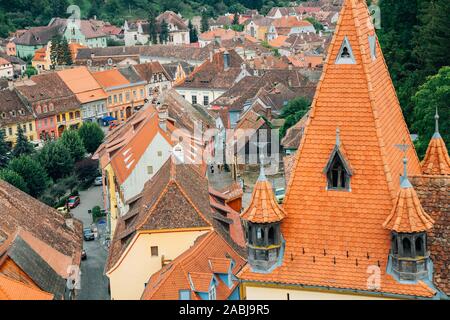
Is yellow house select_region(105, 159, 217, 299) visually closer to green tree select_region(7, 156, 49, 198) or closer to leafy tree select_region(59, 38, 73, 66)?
green tree select_region(7, 156, 49, 198)

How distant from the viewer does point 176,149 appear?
167 ft

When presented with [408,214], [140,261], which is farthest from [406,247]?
[140,261]

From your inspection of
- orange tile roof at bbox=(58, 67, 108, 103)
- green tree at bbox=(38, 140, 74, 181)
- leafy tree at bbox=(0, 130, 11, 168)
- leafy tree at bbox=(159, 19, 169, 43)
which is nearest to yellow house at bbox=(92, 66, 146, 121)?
orange tile roof at bbox=(58, 67, 108, 103)

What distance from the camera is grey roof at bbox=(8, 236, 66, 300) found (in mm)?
37500

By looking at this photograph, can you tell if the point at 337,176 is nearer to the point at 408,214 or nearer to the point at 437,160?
the point at 408,214

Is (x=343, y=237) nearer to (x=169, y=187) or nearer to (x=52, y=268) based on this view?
(x=169, y=187)

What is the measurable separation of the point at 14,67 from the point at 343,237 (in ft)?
483

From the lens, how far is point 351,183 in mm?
24547

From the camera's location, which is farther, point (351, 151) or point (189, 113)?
point (189, 113)

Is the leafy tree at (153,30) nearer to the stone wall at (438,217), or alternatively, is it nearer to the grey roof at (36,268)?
the grey roof at (36,268)

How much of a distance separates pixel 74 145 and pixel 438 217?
6225cm

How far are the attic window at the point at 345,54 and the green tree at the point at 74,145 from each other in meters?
59.1

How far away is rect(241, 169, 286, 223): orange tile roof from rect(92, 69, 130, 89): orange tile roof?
93569 millimetres
